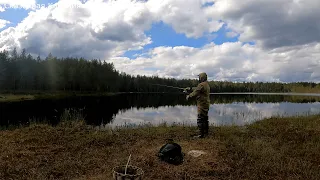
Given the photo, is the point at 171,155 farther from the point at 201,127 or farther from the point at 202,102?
the point at 202,102

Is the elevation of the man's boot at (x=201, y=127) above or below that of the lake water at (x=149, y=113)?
above

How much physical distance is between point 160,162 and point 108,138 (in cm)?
367

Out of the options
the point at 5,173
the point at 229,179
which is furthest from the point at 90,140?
the point at 229,179

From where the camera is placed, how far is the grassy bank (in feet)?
26.7

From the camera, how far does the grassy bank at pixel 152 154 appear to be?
8.13 meters

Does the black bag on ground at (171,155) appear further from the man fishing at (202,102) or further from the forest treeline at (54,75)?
the forest treeline at (54,75)

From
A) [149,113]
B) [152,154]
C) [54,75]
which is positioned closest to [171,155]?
[152,154]

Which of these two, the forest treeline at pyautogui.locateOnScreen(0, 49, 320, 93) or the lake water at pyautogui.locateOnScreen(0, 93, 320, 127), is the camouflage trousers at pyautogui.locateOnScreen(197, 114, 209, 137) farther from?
the forest treeline at pyautogui.locateOnScreen(0, 49, 320, 93)

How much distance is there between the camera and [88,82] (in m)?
92.1

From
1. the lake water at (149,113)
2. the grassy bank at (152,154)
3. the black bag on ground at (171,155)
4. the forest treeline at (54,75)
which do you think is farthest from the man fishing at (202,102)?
the forest treeline at (54,75)

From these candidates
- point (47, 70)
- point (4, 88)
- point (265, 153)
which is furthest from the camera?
point (47, 70)

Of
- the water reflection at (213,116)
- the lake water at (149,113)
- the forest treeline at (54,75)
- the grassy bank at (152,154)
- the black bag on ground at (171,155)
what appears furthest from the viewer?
the forest treeline at (54,75)

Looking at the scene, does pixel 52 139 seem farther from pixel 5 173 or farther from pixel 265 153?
pixel 265 153

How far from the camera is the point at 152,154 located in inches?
364
